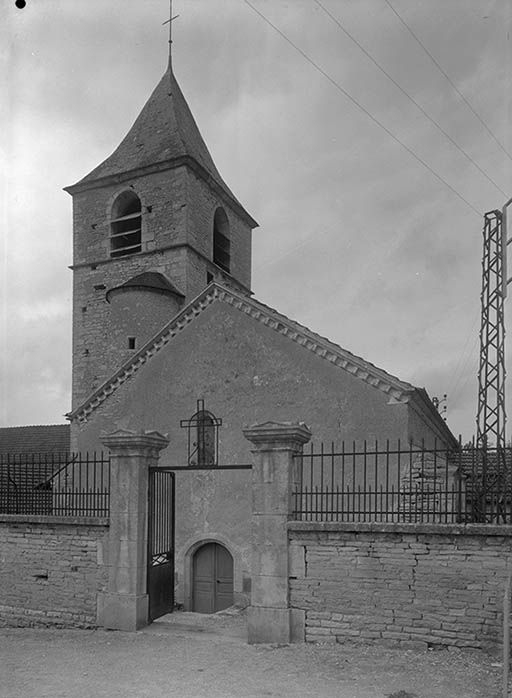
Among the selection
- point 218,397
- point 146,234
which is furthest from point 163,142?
point 218,397

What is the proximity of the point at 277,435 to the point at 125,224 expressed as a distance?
16.7 metres

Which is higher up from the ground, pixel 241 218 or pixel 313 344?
pixel 241 218

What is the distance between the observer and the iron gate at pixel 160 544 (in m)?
10.2

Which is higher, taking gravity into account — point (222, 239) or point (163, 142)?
point (163, 142)

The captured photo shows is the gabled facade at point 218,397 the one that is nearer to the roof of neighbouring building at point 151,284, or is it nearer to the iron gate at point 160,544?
the roof of neighbouring building at point 151,284

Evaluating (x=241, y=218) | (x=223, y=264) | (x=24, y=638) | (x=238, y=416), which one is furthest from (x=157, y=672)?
(x=241, y=218)

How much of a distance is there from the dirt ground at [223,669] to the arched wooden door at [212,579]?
4870mm

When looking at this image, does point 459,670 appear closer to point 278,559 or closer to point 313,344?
point 278,559

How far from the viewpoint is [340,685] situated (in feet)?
23.3

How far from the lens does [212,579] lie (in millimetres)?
14445

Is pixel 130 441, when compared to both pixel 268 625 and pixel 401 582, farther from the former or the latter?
pixel 401 582

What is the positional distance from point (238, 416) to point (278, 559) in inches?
237

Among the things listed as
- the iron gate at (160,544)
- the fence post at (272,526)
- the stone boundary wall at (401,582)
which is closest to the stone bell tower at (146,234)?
the iron gate at (160,544)

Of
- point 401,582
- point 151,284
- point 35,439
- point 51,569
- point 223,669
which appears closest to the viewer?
point 223,669
